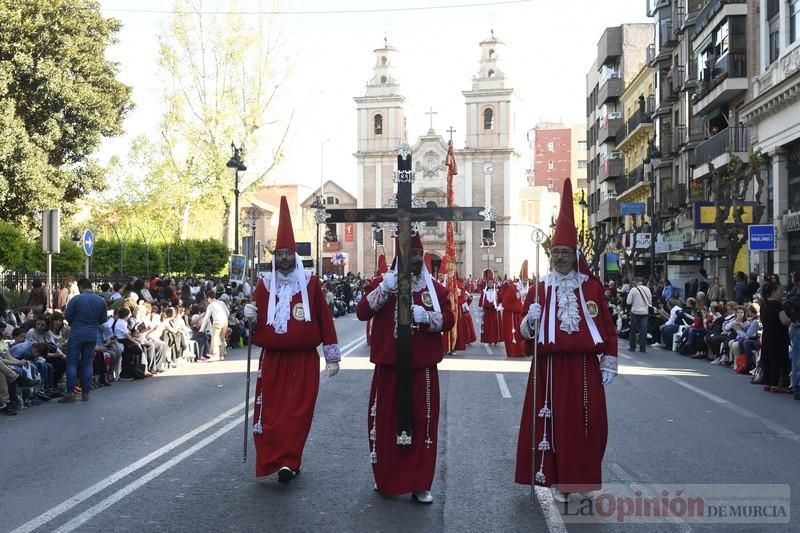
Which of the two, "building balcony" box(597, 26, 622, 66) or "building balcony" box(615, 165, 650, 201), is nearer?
"building balcony" box(615, 165, 650, 201)

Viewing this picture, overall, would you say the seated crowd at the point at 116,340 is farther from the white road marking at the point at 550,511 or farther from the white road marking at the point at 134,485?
the white road marking at the point at 550,511

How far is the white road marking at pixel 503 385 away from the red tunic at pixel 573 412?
6.50 metres

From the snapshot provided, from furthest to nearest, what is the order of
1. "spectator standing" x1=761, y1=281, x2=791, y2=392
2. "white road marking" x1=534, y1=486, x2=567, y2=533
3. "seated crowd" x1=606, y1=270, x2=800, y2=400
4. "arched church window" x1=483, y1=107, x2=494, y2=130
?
"arched church window" x1=483, y1=107, x2=494, y2=130
"spectator standing" x1=761, y1=281, x2=791, y2=392
"seated crowd" x1=606, y1=270, x2=800, y2=400
"white road marking" x1=534, y1=486, x2=567, y2=533

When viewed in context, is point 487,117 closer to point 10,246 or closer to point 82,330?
point 10,246

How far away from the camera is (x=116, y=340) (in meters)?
16.5

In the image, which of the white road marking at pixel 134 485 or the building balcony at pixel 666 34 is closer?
the white road marking at pixel 134 485

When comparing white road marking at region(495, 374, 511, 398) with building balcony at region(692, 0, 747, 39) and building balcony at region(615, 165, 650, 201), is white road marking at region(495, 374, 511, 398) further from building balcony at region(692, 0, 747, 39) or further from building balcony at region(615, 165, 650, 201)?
building balcony at region(615, 165, 650, 201)

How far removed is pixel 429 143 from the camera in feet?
341

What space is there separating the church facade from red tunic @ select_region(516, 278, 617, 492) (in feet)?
296

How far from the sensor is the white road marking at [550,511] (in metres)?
6.51

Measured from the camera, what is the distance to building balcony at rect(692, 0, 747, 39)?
33.7 meters

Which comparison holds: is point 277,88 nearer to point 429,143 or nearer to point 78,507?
point 78,507

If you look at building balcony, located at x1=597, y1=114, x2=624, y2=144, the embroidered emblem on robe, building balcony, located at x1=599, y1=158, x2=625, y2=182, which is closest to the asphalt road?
the embroidered emblem on robe

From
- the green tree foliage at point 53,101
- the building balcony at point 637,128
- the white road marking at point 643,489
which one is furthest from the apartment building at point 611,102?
the white road marking at point 643,489
